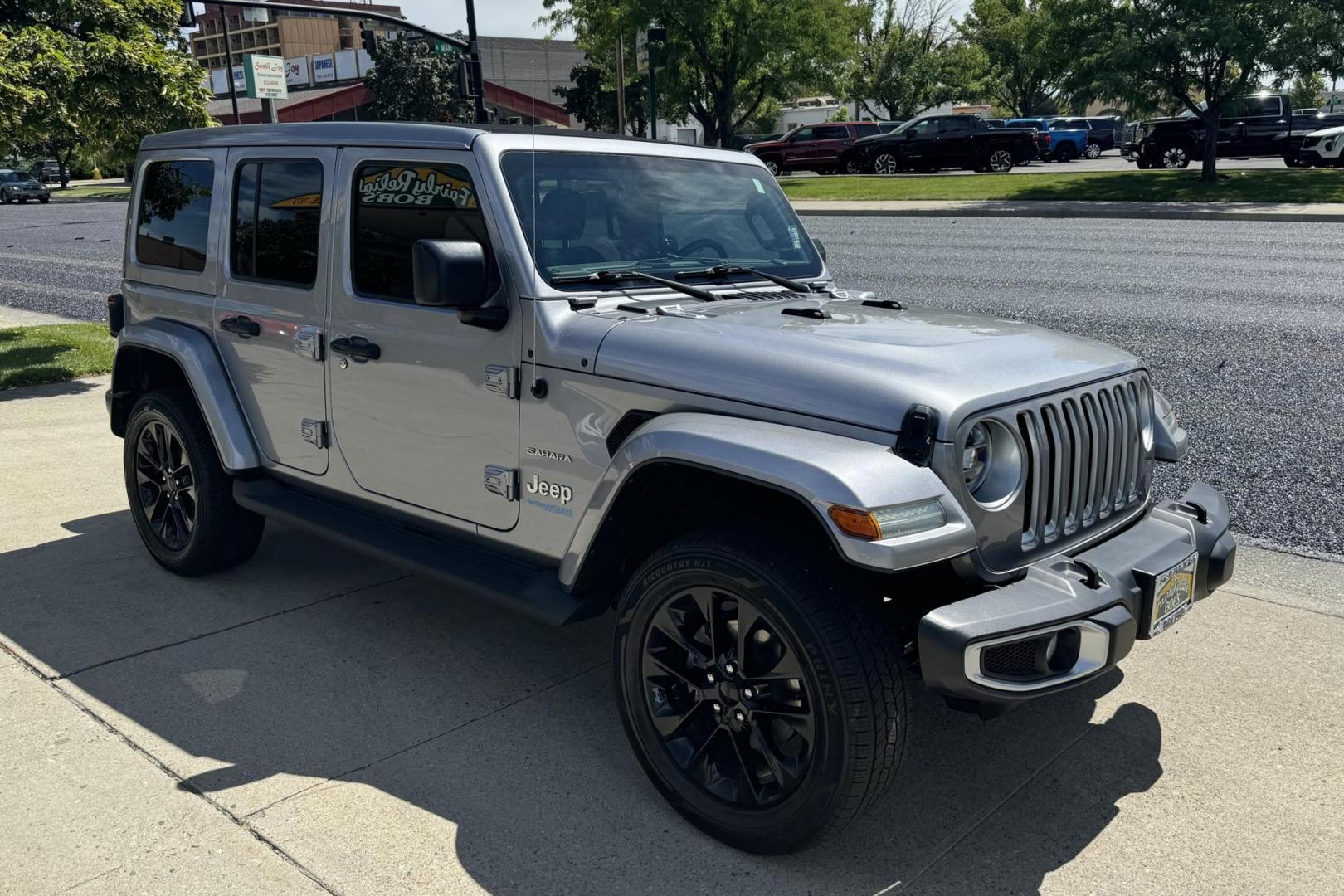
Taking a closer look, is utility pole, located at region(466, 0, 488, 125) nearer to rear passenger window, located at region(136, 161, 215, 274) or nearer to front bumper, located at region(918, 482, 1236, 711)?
rear passenger window, located at region(136, 161, 215, 274)

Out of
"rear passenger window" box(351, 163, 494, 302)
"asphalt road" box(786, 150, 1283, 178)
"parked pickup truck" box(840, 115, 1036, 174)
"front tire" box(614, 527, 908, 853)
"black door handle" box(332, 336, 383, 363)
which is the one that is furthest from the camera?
"asphalt road" box(786, 150, 1283, 178)

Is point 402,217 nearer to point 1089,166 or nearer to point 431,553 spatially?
point 431,553

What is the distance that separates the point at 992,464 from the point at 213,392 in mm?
3269

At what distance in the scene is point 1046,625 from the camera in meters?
2.73

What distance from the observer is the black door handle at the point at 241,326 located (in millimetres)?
4547

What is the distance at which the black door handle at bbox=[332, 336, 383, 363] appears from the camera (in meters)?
4.02

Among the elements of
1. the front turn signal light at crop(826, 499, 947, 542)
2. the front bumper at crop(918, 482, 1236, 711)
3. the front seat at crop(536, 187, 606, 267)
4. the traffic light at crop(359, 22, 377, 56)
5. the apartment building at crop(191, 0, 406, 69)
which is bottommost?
the front bumper at crop(918, 482, 1236, 711)

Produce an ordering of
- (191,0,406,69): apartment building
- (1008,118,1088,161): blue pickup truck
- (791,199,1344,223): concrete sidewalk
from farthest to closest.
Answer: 1. (191,0,406,69): apartment building
2. (1008,118,1088,161): blue pickup truck
3. (791,199,1344,223): concrete sidewalk

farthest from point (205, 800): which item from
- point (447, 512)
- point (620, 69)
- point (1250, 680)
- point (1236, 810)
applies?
point (620, 69)

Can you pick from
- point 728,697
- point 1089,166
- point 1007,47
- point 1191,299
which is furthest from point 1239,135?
point 728,697

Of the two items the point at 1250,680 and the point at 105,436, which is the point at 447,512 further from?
the point at 105,436

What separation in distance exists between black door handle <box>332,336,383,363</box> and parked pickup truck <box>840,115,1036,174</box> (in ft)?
104

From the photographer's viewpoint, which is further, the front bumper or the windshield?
the windshield

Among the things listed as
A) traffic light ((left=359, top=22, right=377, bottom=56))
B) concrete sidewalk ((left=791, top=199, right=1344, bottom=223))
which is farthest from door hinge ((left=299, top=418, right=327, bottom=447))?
traffic light ((left=359, top=22, right=377, bottom=56))
